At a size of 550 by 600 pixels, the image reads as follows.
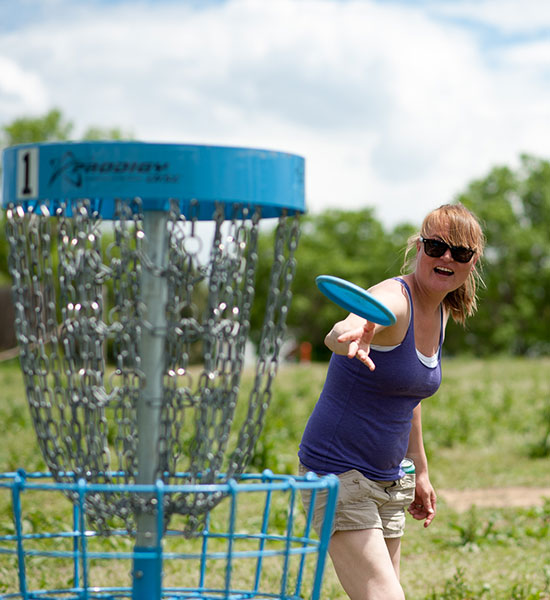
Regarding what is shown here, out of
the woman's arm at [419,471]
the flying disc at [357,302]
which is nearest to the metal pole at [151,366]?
the flying disc at [357,302]

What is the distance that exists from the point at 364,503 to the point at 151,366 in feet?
3.39

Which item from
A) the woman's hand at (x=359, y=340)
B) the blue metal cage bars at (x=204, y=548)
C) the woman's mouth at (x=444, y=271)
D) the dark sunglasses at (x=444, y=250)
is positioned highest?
the dark sunglasses at (x=444, y=250)

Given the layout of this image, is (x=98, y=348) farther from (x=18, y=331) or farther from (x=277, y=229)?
(x=277, y=229)

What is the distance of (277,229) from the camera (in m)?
2.32

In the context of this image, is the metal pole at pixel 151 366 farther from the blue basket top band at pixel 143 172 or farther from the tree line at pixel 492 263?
the tree line at pixel 492 263

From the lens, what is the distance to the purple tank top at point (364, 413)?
2.94 meters

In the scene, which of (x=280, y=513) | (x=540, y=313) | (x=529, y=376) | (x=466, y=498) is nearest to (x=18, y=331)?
(x=280, y=513)

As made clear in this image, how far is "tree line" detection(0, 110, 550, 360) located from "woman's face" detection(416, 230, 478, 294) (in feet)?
130

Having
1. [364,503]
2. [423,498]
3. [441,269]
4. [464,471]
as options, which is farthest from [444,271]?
[464,471]

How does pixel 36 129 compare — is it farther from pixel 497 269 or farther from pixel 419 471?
pixel 419 471

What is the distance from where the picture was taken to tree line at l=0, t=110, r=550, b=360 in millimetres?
45156

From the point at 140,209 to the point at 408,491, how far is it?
1.56 meters

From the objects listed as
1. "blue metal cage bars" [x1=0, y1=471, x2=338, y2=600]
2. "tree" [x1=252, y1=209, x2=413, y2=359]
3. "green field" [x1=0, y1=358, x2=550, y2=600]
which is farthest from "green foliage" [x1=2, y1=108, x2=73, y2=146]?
"blue metal cage bars" [x1=0, y1=471, x2=338, y2=600]

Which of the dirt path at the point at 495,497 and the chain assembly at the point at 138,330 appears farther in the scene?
the dirt path at the point at 495,497
